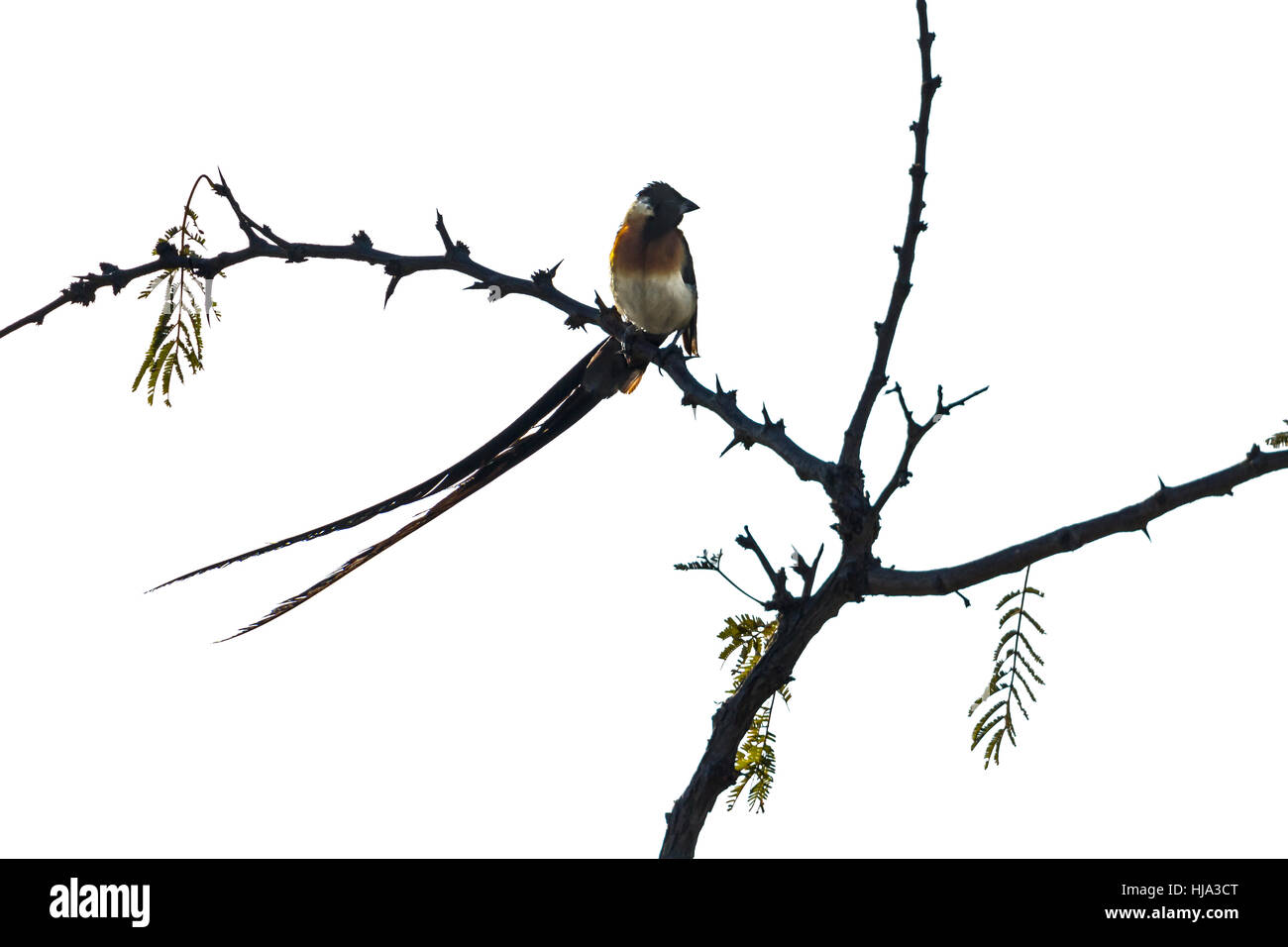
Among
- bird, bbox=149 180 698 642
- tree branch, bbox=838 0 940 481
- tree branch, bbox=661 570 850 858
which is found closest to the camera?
tree branch, bbox=838 0 940 481

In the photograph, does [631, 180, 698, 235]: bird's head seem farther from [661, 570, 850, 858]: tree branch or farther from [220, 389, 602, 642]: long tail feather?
[661, 570, 850, 858]: tree branch

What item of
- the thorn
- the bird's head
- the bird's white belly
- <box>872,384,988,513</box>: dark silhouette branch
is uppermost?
the bird's head

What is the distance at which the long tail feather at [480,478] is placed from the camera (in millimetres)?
2750

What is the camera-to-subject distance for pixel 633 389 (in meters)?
4.70

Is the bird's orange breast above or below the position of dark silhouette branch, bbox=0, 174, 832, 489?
above

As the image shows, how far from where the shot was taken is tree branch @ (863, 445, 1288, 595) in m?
2.37

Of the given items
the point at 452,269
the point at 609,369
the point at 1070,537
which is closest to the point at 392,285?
the point at 452,269

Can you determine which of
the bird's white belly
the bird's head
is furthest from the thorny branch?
the bird's head

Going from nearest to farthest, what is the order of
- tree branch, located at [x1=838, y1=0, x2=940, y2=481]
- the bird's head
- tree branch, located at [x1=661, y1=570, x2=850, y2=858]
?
1. tree branch, located at [x1=838, y1=0, x2=940, y2=481]
2. tree branch, located at [x1=661, y1=570, x2=850, y2=858]
3. the bird's head

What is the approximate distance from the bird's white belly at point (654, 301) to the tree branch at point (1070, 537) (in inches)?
101

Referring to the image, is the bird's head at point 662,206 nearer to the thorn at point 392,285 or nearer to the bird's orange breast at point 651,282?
the bird's orange breast at point 651,282
